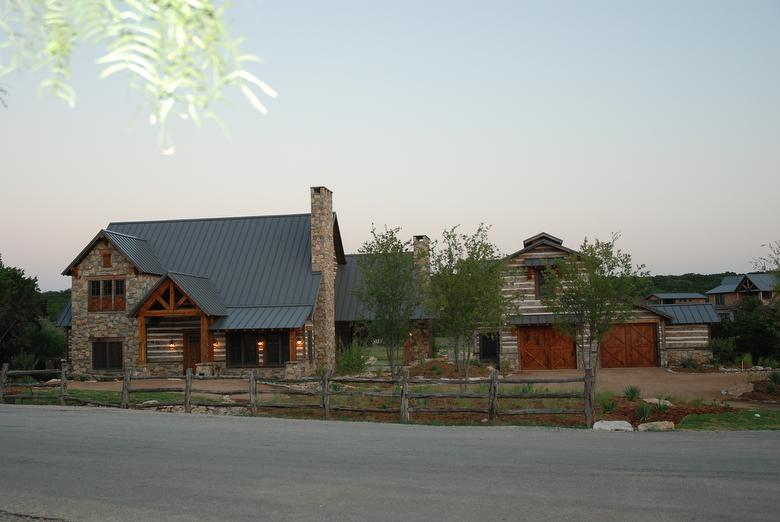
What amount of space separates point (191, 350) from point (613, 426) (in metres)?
25.2

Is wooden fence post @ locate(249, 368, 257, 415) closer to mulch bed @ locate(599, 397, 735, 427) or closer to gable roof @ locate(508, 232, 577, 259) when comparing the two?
mulch bed @ locate(599, 397, 735, 427)

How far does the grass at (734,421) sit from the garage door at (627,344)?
59.7 feet

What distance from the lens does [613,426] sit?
61.4 feet

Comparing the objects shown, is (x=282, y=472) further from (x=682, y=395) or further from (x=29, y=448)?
(x=682, y=395)

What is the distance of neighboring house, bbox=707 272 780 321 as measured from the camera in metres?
81.3

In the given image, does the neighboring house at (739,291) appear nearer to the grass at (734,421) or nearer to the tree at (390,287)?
the tree at (390,287)

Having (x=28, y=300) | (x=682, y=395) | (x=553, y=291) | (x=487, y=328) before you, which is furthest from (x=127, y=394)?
(x=28, y=300)

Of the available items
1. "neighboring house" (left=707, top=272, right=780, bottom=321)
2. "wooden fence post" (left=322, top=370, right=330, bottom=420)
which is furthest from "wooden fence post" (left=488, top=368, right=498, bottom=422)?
"neighboring house" (left=707, top=272, right=780, bottom=321)

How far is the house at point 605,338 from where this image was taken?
3884cm

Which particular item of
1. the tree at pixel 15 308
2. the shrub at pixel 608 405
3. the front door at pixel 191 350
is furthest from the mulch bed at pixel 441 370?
the tree at pixel 15 308

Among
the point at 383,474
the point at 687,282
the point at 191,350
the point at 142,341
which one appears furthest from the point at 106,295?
the point at 687,282

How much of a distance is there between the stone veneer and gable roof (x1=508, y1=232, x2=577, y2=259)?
61.3 feet

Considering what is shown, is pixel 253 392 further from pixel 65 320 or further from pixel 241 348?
pixel 65 320

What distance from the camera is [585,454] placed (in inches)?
531
